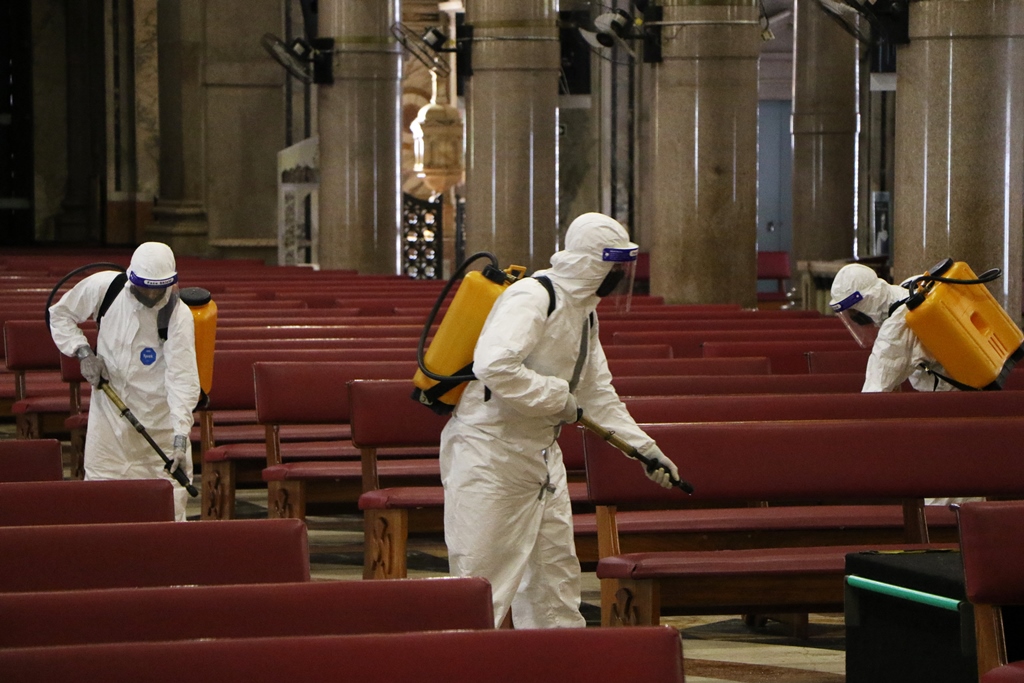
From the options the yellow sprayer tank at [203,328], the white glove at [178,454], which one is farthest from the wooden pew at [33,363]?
the white glove at [178,454]

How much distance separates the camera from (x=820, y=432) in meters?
5.61

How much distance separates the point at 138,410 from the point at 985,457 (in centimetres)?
339

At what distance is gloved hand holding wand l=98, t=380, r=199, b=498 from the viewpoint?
22.5ft

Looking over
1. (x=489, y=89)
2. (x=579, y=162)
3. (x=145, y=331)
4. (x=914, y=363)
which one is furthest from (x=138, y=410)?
(x=579, y=162)

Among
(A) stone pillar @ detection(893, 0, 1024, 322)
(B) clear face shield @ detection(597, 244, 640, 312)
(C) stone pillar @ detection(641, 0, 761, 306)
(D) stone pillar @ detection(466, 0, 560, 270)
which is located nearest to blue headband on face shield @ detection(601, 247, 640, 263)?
(B) clear face shield @ detection(597, 244, 640, 312)

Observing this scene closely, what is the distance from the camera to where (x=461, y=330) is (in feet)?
16.9

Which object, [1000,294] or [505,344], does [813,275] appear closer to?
[1000,294]

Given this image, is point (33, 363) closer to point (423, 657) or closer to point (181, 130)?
point (423, 657)

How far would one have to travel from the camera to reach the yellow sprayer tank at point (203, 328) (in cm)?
756

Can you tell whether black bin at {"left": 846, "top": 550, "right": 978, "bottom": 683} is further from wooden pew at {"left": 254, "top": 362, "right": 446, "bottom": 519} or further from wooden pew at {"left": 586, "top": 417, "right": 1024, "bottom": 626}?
wooden pew at {"left": 254, "top": 362, "right": 446, "bottom": 519}

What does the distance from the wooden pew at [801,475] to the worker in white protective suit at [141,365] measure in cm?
217

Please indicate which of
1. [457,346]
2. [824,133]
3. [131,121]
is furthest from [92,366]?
[131,121]

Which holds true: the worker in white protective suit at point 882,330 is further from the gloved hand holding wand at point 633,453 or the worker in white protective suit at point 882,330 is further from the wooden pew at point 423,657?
the wooden pew at point 423,657

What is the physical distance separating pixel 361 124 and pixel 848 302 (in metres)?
10.0
